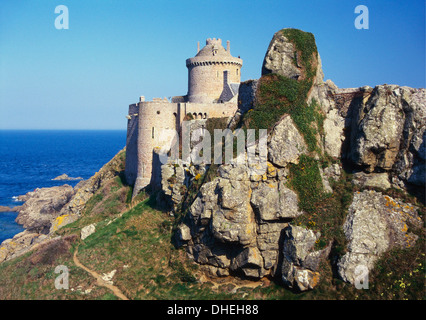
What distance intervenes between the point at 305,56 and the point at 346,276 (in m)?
19.1

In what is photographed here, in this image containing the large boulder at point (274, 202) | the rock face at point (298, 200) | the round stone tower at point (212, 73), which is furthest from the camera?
the round stone tower at point (212, 73)

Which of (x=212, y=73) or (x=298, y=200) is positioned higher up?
(x=212, y=73)

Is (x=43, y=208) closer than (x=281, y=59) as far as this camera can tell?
No

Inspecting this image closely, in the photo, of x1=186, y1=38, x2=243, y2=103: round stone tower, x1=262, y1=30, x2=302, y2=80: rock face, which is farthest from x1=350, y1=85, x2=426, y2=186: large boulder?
x1=186, y1=38, x2=243, y2=103: round stone tower

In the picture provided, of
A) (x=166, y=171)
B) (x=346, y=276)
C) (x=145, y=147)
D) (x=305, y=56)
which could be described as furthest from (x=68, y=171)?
(x=346, y=276)

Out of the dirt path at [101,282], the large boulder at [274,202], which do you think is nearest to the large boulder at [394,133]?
the large boulder at [274,202]

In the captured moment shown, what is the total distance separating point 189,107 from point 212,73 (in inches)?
367

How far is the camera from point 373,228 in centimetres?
2733

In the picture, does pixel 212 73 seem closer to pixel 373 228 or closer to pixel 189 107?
pixel 189 107

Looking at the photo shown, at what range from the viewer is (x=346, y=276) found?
25688mm

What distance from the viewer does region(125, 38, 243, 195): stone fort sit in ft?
150

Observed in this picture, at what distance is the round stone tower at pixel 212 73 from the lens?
52.6 meters

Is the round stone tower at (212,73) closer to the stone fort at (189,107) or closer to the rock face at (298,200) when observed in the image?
the stone fort at (189,107)

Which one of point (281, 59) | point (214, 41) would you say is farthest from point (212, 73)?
point (281, 59)
